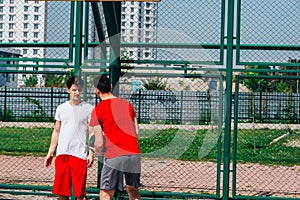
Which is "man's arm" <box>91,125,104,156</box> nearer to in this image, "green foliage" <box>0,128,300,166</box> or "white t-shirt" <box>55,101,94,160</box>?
"white t-shirt" <box>55,101,94,160</box>

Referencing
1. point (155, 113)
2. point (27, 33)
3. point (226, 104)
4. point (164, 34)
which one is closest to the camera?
point (226, 104)

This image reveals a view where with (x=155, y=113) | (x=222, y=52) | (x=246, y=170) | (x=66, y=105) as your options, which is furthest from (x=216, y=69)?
(x=155, y=113)

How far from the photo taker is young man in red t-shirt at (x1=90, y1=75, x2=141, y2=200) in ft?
21.4

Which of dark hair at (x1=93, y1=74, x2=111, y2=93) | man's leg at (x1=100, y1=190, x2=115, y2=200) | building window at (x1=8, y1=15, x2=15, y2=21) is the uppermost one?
building window at (x1=8, y1=15, x2=15, y2=21)

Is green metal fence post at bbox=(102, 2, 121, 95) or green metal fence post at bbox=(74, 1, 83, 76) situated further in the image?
green metal fence post at bbox=(74, 1, 83, 76)

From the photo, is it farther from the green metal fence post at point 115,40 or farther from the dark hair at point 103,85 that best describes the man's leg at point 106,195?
the green metal fence post at point 115,40

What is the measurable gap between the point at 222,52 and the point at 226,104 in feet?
2.43

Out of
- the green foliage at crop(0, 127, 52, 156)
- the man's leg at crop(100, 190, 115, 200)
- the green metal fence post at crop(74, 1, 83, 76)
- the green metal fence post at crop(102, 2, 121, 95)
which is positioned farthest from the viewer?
the green foliage at crop(0, 127, 52, 156)

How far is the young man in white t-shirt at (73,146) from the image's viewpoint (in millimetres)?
6855

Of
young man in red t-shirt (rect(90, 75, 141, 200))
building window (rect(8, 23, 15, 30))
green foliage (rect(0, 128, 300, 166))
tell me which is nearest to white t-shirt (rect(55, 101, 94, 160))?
young man in red t-shirt (rect(90, 75, 141, 200))

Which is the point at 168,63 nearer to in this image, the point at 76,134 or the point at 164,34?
the point at 164,34

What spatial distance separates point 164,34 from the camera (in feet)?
28.5

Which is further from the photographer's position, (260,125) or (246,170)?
(260,125)

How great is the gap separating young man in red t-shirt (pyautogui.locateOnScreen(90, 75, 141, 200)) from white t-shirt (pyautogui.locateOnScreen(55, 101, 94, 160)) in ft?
0.86
